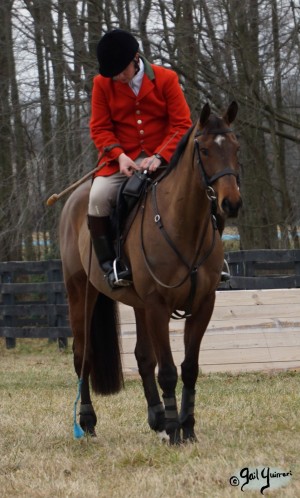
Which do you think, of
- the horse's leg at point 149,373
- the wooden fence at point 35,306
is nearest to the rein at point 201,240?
the horse's leg at point 149,373

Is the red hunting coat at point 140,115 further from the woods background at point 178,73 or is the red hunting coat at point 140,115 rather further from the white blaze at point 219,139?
the woods background at point 178,73

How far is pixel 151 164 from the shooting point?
6836 mm

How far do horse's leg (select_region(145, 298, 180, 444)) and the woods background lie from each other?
12.3m

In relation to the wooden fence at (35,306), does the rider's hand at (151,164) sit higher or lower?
higher

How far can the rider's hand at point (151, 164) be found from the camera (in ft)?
22.4

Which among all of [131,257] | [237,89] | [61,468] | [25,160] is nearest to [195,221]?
[131,257]

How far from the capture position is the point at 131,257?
674 centimetres

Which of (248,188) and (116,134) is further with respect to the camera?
(248,188)

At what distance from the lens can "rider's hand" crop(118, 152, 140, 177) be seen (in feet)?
22.6

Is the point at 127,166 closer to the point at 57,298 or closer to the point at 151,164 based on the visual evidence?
the point at 151,164

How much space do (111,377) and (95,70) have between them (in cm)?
1188

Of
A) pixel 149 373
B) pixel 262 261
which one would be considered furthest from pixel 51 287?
pixel 149 373

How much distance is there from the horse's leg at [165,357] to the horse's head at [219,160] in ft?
2.76

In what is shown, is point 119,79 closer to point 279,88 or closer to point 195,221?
point 195,221
